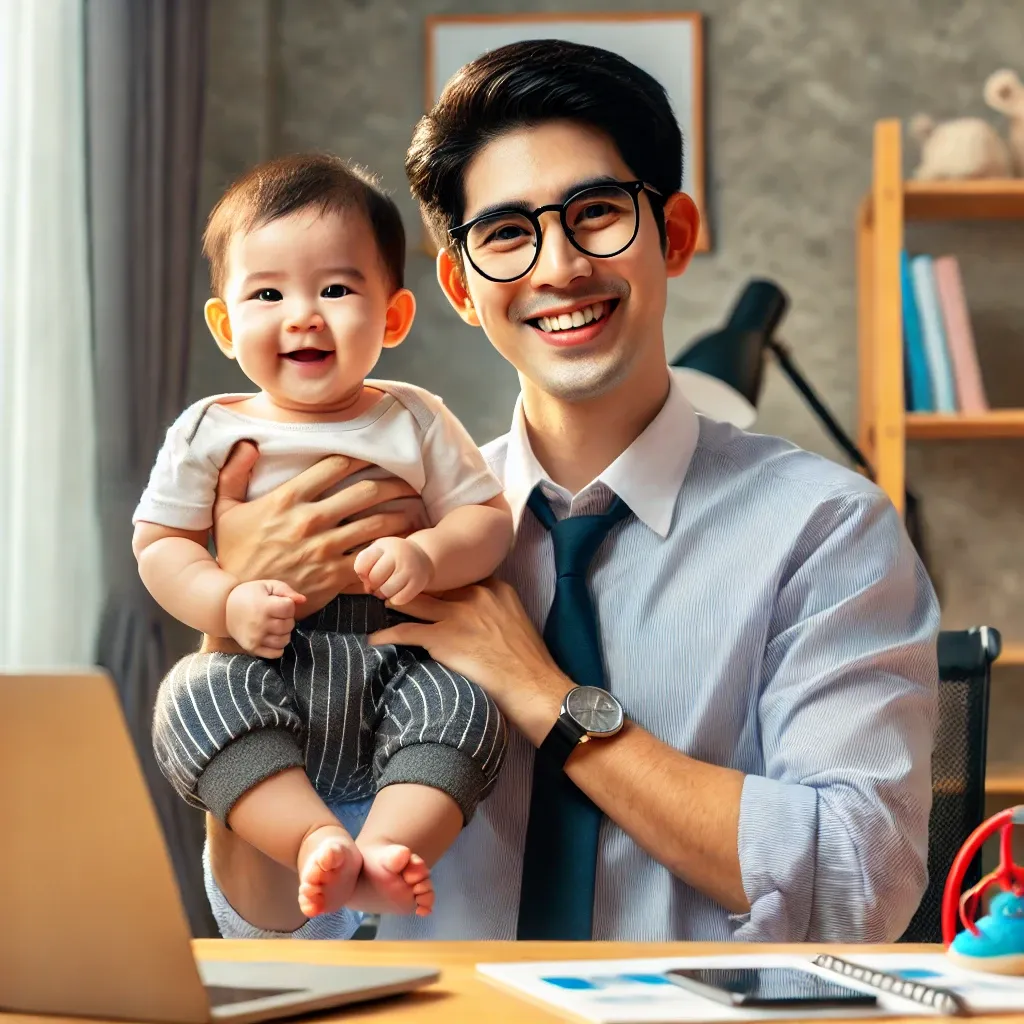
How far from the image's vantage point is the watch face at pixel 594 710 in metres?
1.32

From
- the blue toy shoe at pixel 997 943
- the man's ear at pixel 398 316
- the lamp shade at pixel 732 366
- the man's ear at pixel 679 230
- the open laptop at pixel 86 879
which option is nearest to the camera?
the open laptop at pixel 86 879

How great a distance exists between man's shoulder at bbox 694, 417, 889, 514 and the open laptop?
0.88 m

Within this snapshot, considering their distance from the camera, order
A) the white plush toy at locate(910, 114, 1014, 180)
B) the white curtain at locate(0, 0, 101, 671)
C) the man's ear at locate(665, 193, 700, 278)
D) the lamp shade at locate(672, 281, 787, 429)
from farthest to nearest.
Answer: the white plush toy at locate(910, 114, 1014, 180) → the lamp shade at locate(672, 281, 787, 429) → the white curtain at locate(0, 0, 101, 671) → the man's ear at locate(665, 193, 700, 278)

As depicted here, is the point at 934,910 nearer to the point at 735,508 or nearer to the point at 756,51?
the point at 735,508

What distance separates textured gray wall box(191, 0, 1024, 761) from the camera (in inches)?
134

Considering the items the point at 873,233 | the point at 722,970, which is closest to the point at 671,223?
the point at 722,970

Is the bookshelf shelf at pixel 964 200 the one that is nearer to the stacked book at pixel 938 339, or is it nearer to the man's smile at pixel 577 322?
the stacked book at pixel 938 339

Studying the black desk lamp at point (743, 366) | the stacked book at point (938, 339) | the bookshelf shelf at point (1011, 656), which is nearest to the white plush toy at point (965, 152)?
the stacked book at point (938, 339)

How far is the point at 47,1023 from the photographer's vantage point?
736 mm

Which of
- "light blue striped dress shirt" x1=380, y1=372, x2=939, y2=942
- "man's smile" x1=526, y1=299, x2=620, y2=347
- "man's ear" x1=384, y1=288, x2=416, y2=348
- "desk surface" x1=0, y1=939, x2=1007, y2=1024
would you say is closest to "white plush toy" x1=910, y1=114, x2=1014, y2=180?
"light blue striped dress shirt" x1=380, y1=372, x2=939, y2=942

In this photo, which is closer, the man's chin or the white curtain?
the man's chin

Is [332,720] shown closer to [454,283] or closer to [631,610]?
[631,610]

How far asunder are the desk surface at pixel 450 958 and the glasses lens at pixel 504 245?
30.7 inches

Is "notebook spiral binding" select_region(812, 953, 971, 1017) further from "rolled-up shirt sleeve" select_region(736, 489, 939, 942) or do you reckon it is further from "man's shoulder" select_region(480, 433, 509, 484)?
"man's shoulder" select_region(480, 433, 509, 484)
